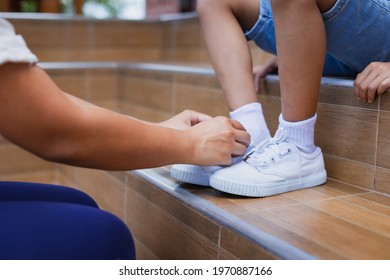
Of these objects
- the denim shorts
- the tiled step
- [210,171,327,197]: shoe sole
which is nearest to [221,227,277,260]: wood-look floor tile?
the tiled step

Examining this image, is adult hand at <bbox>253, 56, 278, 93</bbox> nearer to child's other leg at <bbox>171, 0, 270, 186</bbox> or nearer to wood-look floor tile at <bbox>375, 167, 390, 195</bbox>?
child's other leg at <bbox>171, 0, 270, 186</bbox>

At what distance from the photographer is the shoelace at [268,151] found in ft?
3.03

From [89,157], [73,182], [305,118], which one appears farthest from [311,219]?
[73,182]

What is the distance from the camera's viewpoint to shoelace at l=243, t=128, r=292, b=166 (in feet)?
3.03

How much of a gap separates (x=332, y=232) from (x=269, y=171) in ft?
0.63

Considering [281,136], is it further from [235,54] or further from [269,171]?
[235,54]

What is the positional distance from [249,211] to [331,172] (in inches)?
12.4

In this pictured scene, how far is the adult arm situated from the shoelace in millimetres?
158

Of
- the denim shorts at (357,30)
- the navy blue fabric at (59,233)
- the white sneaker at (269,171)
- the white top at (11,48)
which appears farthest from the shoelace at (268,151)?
the white top at (11,48)

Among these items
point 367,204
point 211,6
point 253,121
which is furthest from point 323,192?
point 211,6

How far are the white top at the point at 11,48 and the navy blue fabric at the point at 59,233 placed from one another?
201 mm

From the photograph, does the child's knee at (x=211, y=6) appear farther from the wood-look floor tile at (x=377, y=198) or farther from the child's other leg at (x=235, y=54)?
the wood-look floor tile at (x=377, y=198)
